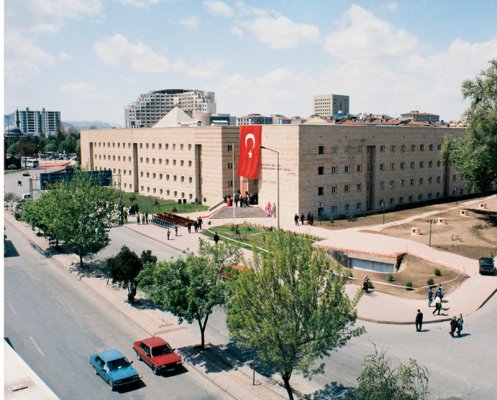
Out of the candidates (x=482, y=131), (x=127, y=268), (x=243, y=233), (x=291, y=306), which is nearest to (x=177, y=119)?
(x=243, y=233)

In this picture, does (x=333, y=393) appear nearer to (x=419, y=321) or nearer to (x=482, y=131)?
(x=419, y=321)

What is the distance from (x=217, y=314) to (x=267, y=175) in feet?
104

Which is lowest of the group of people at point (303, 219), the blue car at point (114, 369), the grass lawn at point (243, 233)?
the blue car at point (114, 369)

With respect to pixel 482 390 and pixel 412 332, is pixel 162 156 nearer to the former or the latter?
pixel 412 332

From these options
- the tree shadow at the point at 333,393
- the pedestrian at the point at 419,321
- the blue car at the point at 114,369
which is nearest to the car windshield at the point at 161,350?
the blue car at the point at 114,369

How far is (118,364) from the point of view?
23.3 metres

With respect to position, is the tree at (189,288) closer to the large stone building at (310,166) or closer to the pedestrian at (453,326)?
the pedestrian at (453,326)

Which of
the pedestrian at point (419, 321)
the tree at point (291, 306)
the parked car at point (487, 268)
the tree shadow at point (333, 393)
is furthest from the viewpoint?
the parked car at point (487, 268)

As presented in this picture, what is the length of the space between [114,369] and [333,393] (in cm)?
933

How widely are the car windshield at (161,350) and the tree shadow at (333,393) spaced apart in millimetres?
6876

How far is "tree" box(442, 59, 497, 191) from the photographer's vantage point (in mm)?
51906

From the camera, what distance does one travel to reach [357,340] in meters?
27.5

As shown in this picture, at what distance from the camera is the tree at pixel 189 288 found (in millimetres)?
24344

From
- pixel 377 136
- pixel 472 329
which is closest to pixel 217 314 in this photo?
pixel 472 329
